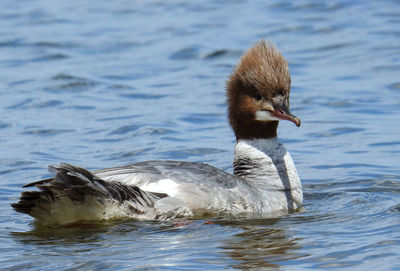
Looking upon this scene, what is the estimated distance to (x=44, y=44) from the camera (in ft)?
51.8

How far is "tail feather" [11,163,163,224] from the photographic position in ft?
21.8

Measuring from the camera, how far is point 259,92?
7.78 metres

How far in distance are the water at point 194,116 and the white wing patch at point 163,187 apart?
26 cm

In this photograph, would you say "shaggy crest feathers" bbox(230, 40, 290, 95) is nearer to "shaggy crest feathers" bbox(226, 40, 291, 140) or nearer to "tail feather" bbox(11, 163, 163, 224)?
"shaggy crest feathers" bbox(226, 40, 291, 140)

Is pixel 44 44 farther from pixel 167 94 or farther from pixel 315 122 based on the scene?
pixel 315 122

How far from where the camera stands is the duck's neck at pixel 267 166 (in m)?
7.93

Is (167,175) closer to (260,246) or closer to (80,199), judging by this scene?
(80,199)

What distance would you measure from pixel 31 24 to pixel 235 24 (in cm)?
394

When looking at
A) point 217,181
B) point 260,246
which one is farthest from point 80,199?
point 260,246

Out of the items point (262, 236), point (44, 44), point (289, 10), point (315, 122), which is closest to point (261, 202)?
point (262, 236)

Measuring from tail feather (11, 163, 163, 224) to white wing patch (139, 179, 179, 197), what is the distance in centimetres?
4

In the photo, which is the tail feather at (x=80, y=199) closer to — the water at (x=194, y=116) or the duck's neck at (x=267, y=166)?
the water at (x=194, y=116)

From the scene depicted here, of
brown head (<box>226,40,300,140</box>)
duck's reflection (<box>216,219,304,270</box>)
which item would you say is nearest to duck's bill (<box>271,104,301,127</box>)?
brown head (<box>226,40,300,140</box>)

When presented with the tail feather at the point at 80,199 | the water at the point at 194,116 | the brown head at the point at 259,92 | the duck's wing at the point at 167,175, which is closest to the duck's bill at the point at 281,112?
the brown head at the point at 259,92
